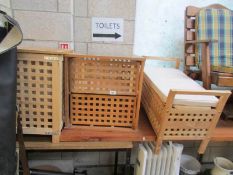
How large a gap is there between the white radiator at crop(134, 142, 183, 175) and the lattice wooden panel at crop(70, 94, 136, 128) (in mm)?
223

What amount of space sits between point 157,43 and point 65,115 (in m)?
1.09

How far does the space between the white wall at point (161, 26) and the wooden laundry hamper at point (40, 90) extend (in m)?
0.99

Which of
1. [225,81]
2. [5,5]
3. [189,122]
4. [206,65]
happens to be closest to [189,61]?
[206,65]

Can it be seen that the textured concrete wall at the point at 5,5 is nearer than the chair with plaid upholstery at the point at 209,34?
Yes

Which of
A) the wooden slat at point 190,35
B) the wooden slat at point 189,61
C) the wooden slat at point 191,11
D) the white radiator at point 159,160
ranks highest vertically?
the wooden slat at point 191,11

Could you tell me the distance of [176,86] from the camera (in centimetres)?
99

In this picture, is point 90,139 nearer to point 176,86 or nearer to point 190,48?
point 176,86

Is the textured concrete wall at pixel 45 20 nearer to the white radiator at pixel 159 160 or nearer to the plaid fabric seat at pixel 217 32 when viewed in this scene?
the white radiator at pixel 159 160

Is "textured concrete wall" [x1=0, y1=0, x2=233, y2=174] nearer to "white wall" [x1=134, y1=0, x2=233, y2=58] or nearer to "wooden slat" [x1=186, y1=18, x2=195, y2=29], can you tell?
"white wall" [x1=134, y1=0, x2=233, y2=58]

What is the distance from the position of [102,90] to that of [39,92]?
291 millimetres

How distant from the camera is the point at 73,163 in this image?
161 centimetres

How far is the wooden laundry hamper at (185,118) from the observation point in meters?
0.85

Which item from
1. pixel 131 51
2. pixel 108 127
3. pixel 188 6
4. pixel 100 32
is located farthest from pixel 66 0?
pixel 188 6

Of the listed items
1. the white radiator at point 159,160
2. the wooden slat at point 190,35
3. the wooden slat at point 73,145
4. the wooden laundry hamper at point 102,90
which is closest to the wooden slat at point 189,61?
the wooden slat at point 190,35
